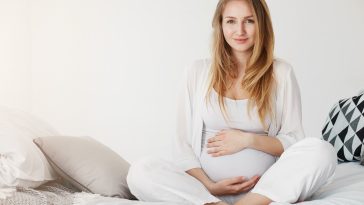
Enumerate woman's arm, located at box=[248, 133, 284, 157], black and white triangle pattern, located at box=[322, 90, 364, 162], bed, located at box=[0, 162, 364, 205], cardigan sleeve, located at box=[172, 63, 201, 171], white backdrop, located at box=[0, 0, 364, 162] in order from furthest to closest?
white backdrop, located at box=[0, 0, 364, 162] → black and white triangle pattern, located at box=[322, 90, 364, 162] → cardigan sleeve, located at box=[172, 63, 201, 171] → woman's arm, located at box=[248, 133, 284, 157] → bed, located at box=[0, 162, 364, 205]

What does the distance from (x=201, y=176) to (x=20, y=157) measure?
659 mm

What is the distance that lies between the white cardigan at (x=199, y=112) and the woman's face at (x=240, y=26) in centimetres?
15

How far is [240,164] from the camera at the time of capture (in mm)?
2363

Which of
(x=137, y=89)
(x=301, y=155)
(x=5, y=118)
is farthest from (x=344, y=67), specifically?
(x=5, y=118)

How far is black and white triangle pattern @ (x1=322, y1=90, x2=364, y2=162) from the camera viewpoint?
3107 mm

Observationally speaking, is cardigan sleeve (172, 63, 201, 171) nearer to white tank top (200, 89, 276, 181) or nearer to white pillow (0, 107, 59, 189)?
white tank top (200, 89, 276, 181)

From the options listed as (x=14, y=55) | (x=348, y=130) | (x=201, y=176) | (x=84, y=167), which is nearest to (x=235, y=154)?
(x=201, y=176)

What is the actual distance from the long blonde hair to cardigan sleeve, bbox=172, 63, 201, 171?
0.09 metres

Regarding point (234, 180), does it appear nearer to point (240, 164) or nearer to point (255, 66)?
point (240, 164)

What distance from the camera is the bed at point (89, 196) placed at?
1985mm

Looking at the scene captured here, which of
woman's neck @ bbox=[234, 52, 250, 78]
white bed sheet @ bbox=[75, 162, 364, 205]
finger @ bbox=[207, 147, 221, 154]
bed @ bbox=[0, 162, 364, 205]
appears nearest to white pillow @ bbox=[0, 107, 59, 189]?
bed @ bbox=[0, 162, 364, 205]

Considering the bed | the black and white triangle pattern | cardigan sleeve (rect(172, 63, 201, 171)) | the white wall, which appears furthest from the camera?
the white wall

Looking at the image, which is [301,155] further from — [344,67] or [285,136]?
[344,67]

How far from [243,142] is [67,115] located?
2741 millimetres
